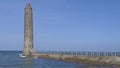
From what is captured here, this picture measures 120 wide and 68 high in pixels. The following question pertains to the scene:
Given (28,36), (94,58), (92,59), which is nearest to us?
(94,58)

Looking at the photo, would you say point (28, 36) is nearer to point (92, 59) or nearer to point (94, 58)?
point (92, 59)

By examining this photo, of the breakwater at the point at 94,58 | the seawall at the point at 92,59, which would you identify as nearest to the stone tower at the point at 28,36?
the breakwater at the point at 94,58

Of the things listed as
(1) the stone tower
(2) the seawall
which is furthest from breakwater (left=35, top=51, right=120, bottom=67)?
(1) the stone tower

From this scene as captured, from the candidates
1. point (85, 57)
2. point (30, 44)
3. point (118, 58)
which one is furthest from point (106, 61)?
point (30, 44)

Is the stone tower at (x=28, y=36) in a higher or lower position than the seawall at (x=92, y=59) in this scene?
higher

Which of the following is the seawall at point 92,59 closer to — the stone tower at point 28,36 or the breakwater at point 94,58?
the breakwater at point 94,58

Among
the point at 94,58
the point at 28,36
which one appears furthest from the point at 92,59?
the point at 28,36

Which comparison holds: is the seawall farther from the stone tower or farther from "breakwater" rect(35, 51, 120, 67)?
the stone tower

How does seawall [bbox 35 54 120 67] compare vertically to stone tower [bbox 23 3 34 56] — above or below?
→ below

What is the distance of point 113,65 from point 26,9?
47545 mm

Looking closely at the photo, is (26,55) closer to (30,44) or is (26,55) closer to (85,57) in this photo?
(30,44)

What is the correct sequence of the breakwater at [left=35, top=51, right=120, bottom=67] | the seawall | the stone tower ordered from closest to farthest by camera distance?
the seawall, the breakwater at [left=35, top=51, right=120, bottom=67], the stone tower

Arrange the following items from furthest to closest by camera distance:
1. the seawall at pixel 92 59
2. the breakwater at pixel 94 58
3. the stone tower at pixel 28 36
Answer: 1. the stone tower at pixel 28 36
2. the breakwater at pixel 94 58
3. the seawall at pixel 92 59

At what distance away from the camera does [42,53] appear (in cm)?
9356
